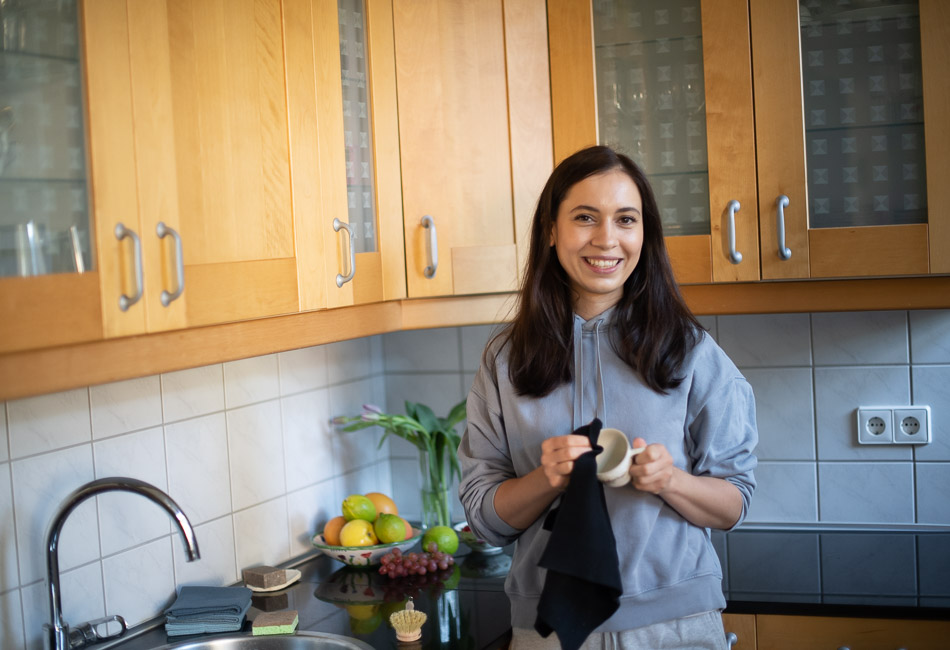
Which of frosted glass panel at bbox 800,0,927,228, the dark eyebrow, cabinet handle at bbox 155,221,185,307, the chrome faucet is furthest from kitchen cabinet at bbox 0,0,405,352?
frosted glass panel at bbox 800,0,927,228

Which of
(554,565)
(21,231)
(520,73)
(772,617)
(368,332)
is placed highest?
(520,73)

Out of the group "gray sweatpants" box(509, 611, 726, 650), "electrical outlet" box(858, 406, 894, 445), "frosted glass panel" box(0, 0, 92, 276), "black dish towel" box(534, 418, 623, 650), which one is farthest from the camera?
"electrical outlet" box(858, 406, 894, 445)

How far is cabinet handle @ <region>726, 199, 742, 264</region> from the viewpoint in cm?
175

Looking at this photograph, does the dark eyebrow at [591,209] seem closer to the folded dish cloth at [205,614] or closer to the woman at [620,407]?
the woman at [620,407]

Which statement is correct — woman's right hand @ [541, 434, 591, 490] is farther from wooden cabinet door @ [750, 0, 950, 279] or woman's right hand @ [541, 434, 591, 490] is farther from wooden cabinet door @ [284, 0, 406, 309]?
wooden cabinet door @ [750, 0, 950, 279]

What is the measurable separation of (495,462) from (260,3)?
804mm

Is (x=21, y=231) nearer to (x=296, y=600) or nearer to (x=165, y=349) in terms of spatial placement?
(x=165, y=349)

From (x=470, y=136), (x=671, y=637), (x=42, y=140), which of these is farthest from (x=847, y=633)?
(x=42, y=140)

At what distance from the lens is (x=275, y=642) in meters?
1.59

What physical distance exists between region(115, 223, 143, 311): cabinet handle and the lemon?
872mm

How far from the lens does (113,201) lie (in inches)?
47.0

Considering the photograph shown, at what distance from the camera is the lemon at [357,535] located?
76.2 inches

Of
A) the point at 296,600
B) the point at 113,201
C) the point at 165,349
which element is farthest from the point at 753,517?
the point at 113,201

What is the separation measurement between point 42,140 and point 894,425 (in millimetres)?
1776
